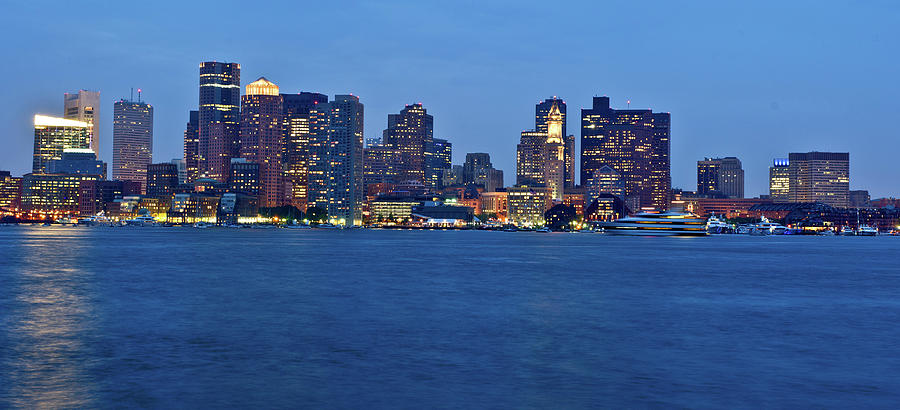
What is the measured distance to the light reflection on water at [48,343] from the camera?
81.9ft

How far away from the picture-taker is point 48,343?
35.0 meters

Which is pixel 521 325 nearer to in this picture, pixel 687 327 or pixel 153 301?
pixel 687 327

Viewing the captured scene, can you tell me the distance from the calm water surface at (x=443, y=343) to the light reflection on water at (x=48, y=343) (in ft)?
0.40

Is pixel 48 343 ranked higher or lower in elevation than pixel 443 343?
lower

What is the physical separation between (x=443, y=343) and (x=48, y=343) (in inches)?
661

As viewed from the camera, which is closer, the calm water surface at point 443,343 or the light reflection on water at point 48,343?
the light reflection on water at point 48,343

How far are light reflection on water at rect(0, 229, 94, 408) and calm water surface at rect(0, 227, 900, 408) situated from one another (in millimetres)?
122

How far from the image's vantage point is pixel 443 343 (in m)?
35.7

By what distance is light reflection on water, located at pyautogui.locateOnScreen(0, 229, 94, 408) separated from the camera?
24953 millimetres

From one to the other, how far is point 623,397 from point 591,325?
56.9 ft

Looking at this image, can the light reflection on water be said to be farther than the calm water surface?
No

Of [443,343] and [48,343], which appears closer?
[48,343]

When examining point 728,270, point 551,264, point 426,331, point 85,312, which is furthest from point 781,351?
point 551,264

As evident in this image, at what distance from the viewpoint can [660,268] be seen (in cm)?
9238
